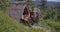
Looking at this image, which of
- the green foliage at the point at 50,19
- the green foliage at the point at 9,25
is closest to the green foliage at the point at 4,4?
the green foliage at the point at 9,25

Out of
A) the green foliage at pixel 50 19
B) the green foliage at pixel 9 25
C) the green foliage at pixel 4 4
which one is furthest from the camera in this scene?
the green foliage at pixel 50 19

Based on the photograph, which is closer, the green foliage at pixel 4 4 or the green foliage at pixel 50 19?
the green foliage at pixel 4 4

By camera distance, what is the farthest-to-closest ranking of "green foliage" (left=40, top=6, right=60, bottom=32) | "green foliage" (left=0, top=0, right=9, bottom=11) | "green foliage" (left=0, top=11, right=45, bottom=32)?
"green foliage" (left=40, top=6, right=60, bottom=32) → "green foliage" (left=0, top=0, right=9, bottom=11) → "green foliage" (left=0, top=11, right=45, bottom=32)

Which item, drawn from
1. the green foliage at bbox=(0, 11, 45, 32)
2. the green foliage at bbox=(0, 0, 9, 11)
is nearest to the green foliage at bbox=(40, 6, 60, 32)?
the green foliage at bbox=(0, 11, 45, 32)

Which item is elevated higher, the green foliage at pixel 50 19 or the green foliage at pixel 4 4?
the green foliage at pixel 4 4

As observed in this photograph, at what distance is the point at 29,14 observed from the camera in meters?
2.65

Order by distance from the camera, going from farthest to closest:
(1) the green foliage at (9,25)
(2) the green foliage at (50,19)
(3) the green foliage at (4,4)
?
(2) the green foliage at (50,19)
(3) the green foliage at (4,4)
(1) the green foliage at (9,25)

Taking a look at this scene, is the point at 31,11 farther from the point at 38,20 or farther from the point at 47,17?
the point at 47,17

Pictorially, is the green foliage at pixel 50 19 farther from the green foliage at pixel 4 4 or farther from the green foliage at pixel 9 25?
the green foliage at pixel 4 4

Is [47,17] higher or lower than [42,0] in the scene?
lower

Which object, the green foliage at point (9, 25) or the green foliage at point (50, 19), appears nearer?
the green foliage at point (9, 25)

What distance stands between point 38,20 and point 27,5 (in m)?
0.29

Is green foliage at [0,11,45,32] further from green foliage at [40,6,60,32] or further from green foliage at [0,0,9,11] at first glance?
green foliage at [40,6,60,32]

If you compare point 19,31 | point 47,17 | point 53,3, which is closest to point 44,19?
point 47,17
